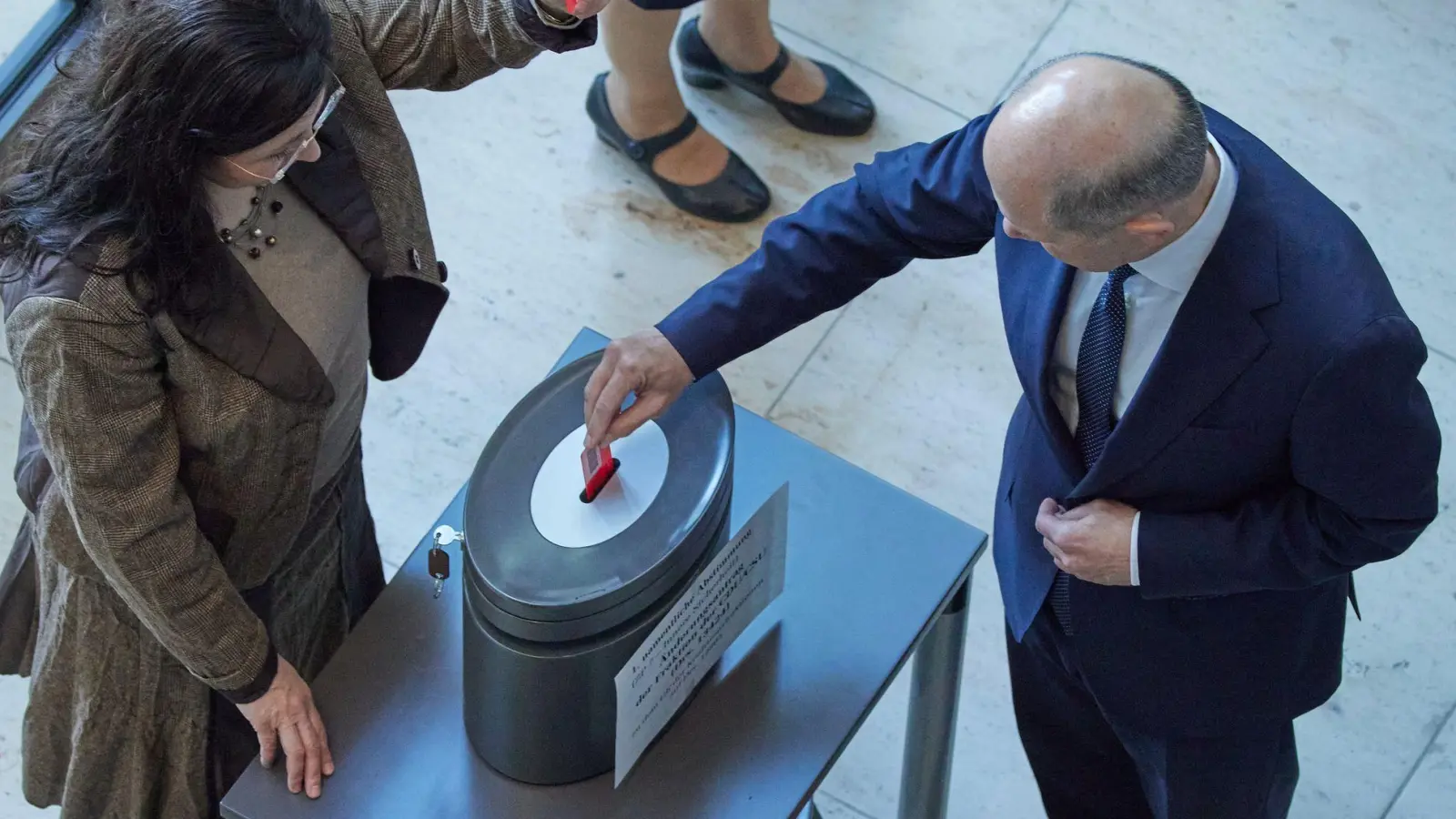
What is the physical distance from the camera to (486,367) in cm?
300

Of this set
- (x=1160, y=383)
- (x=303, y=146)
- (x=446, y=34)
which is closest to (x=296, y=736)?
(x=303, y=146)

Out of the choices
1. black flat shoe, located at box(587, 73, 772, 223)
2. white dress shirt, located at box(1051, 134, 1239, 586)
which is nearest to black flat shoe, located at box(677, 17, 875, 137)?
black flat shoe, located at box(587, 73, 772, 223)

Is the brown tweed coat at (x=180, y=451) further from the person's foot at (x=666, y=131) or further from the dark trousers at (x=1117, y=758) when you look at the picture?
the person's foot at (x=666, y=131)

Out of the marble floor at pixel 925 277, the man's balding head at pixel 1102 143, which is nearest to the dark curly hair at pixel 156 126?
the man's balding head at pixel 1102 143

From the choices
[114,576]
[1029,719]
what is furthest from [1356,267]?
[114,576]

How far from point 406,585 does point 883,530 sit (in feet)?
1.68

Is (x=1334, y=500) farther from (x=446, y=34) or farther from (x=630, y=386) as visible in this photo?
(x=446, y=34)

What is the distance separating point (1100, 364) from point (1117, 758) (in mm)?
784

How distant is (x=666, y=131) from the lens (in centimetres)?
315

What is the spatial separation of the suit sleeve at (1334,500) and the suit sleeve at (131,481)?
36.8 inches

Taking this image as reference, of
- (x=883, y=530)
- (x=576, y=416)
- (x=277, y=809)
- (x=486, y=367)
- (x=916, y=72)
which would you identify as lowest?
(x=486, y=367)

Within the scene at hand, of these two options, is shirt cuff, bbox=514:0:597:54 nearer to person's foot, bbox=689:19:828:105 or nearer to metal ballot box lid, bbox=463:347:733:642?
metal ballot box lid, bbox=463:347:733:642

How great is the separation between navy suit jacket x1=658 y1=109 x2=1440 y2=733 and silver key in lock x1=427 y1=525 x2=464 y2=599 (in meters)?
0.30

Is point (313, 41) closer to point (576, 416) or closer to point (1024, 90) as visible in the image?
point (576, 416)
